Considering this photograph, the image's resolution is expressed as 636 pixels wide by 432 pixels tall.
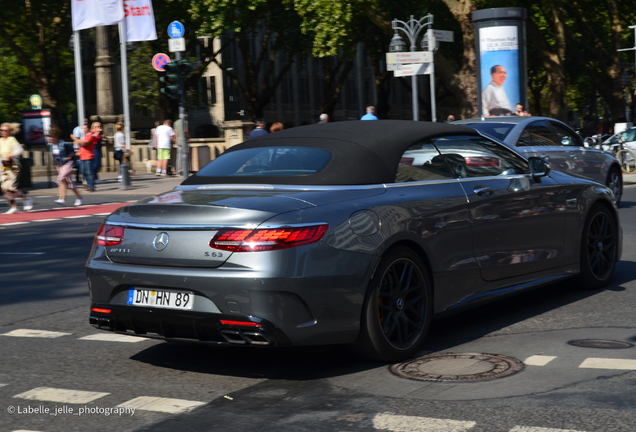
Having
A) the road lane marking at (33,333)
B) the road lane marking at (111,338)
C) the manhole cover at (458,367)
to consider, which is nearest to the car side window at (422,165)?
the manhole cover at (458,367)

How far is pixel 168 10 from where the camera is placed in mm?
40562

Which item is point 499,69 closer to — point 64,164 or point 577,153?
point 577,153

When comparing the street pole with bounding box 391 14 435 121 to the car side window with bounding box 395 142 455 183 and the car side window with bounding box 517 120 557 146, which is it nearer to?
the car side window with bounding box 517 120 557 146

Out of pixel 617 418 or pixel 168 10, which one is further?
pixel 168 10

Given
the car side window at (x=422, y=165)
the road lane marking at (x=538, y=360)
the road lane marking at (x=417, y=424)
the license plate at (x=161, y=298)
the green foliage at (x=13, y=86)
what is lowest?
the road lane marking at (x=538, y=360)

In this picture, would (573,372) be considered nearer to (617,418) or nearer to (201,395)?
(617,418)

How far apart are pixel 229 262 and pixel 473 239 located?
185 cm

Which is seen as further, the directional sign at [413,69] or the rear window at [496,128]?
the directional sign at [413,69]

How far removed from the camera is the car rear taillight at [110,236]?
508 cm

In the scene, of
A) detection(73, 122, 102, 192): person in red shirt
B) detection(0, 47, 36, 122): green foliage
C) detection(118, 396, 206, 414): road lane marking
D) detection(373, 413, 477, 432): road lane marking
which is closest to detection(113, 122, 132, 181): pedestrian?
detection(73, 122, 102, 192): person in red shirt

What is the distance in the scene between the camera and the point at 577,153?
13047 mm

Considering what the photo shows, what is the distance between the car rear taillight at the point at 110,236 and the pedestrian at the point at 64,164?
1429 centimetres

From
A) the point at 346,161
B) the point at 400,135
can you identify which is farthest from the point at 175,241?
the point at 400,135

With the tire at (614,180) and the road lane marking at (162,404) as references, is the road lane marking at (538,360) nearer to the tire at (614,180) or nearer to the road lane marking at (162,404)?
the road lane marking at (162,404)
